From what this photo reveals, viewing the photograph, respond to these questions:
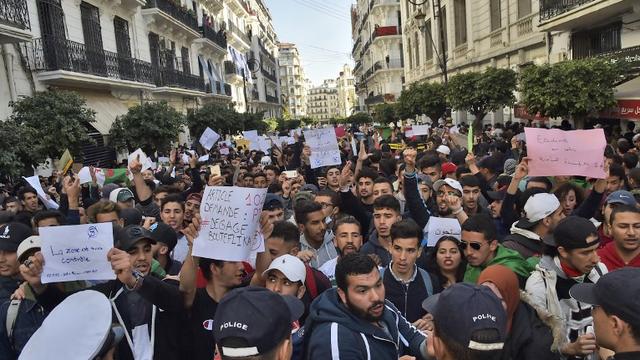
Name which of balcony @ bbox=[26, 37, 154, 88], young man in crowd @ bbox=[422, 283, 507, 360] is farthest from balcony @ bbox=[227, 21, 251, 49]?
young man in crowd @ bbox=[422, 283, 507, 360]

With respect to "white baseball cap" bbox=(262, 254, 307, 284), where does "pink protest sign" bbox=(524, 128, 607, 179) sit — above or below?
above

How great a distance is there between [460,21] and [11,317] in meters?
29.9

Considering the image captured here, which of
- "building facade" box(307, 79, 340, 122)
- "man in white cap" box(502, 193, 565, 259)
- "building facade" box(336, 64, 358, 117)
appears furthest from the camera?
"building facade" box(307, 79, 340, 122)

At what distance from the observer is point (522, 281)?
3170 mm

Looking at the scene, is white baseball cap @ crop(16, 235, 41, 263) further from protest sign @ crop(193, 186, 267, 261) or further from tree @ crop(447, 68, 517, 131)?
tree @ crop(447, 68, 517, 131)

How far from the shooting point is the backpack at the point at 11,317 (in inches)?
118

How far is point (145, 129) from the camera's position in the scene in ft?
48.4

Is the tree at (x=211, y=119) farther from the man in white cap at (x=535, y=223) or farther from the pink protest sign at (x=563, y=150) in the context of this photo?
the man in white cap at (x=535, y=223)

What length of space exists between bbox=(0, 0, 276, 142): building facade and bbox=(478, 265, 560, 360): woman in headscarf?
11.6 m

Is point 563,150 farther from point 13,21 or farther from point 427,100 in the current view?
point 427,100

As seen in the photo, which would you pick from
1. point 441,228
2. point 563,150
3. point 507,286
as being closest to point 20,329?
point 507,286

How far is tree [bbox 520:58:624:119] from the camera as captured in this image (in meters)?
10.9

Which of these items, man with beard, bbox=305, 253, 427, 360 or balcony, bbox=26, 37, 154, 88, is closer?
man with beard, bbox=305, 253, 427, 360

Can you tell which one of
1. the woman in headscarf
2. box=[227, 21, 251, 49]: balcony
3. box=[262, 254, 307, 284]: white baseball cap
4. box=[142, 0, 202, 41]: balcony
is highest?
box=[227, 21, 251, 49]: balcony
